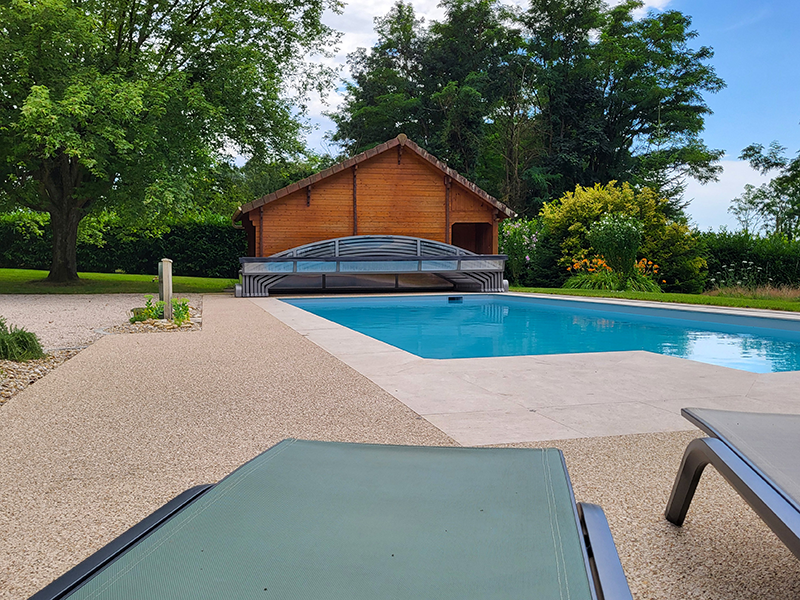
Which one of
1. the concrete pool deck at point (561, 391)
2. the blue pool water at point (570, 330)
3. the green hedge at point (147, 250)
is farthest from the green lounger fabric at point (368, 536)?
the green hedge at point (147, 250)

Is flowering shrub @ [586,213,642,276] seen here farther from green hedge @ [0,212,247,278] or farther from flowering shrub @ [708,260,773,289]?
green hedge @ [0,212,247,278]

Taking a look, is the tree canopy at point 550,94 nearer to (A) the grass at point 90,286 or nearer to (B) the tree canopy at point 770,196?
(B) the tree canopy at point 770,196

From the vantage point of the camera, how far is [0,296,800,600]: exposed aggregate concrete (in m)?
2.08

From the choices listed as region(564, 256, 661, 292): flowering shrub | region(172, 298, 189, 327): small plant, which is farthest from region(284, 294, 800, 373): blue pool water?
region(564, 256, 661, 292): flowering shrub

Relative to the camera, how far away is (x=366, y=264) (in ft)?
53.2

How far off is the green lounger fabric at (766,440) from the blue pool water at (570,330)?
A: 17.5 ft

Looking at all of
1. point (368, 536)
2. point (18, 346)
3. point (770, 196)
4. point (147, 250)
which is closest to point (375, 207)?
point (147, 250)

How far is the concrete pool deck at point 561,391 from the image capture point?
3613mm

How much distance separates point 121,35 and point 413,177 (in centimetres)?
897

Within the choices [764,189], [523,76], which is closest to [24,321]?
[523,76]

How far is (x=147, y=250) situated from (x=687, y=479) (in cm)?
2373

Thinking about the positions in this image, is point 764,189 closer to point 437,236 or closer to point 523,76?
point 523,76

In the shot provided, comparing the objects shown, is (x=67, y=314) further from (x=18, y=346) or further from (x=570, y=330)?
(x=570, y=330)

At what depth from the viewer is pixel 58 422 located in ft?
12.5
